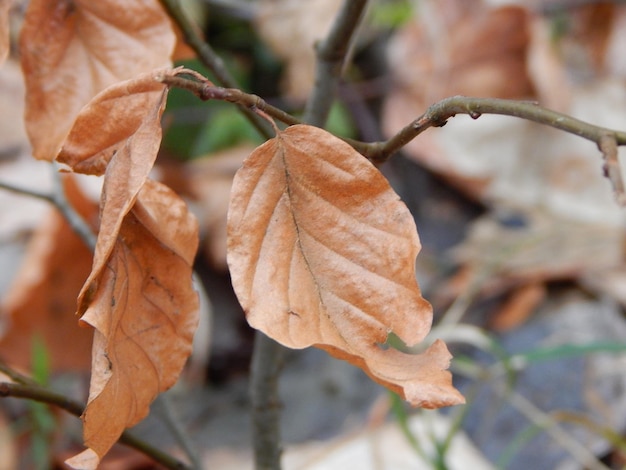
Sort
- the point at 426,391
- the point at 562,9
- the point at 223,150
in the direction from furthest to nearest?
the point at 562,9, the point at 223,150, the point at 426,391

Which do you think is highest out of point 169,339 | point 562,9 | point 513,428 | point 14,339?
point 169,339

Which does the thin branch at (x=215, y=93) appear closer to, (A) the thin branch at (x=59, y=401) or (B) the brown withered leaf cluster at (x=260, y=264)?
(B) the brown withered leaf cluster at (x=260, y=264)

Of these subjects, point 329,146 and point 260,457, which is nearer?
point 329,146

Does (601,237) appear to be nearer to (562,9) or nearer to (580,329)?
(580,329)

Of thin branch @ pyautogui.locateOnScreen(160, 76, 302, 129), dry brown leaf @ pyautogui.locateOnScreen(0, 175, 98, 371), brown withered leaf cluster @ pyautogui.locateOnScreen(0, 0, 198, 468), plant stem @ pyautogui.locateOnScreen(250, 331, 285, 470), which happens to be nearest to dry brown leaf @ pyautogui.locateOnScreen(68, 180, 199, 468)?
brown withered leaf cluster @ pyautogui.locateOnScreen(0, 0, 198, 468)

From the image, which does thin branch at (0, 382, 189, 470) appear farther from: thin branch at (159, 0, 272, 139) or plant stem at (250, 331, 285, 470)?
thin branch at (159, 0, 272, 139)

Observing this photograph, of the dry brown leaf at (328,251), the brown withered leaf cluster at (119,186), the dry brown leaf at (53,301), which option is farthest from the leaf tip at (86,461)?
the dry brown leaf at (53,301)

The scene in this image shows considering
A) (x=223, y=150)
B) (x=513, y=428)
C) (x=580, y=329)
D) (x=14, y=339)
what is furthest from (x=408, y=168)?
A: (x=14, y=339)
